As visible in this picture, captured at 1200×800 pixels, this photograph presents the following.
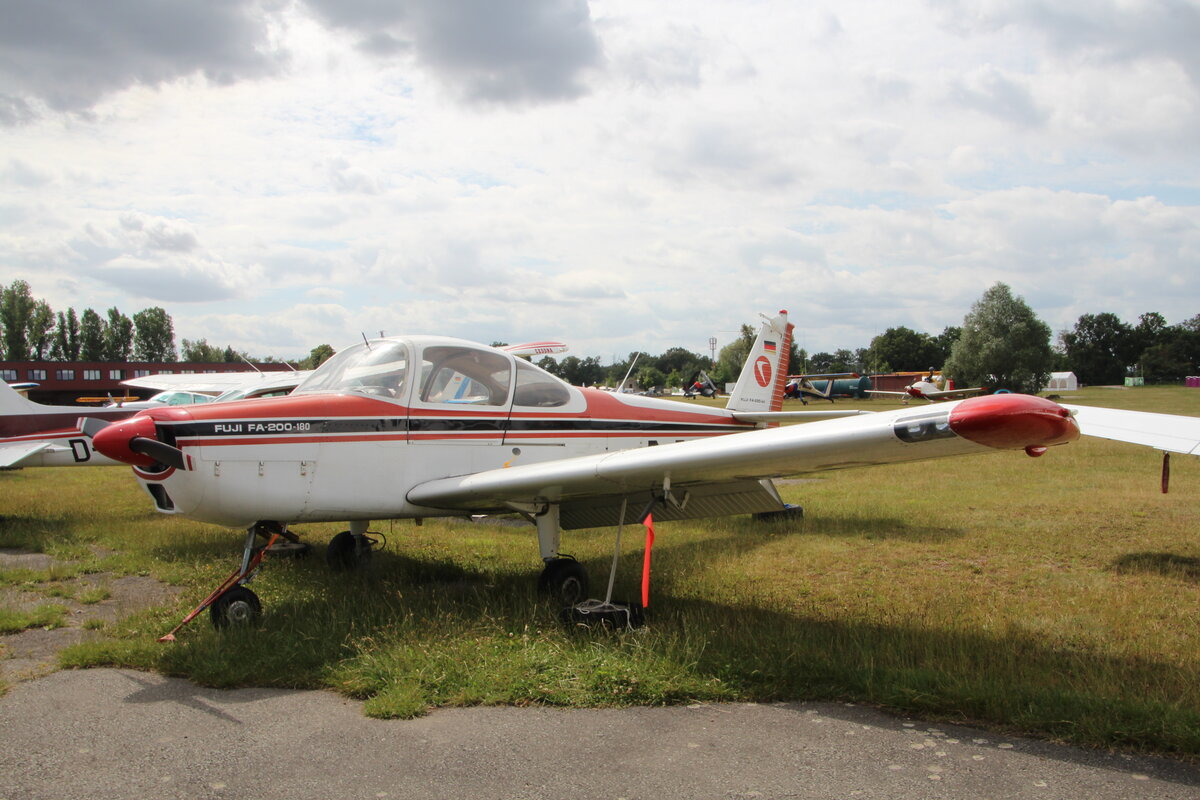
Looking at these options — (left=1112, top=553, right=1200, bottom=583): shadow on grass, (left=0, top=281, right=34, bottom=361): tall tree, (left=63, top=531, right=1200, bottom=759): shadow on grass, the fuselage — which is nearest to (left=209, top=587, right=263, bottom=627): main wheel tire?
(left=63, top=531, right=1200, bottom=759): shadow on grass

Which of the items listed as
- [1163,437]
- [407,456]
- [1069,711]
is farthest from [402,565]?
[1163,437]

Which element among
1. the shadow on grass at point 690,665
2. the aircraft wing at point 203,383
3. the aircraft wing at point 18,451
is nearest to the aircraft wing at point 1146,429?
the shadow on grass at point 690,665

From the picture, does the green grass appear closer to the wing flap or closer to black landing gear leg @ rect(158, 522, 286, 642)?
black landing gear leg @ rect(158, 522, 286, 642)

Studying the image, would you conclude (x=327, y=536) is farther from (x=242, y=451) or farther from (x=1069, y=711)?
(x=1069, y=711)

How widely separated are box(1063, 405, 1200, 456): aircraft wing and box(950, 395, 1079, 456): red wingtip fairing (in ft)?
10.1

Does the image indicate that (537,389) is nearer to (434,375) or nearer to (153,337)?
(434,375)

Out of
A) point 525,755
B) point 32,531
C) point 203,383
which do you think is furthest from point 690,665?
point 203,383

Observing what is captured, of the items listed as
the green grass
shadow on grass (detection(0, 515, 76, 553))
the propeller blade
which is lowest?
shadow on grass (detection(0, 515, 76, 553))

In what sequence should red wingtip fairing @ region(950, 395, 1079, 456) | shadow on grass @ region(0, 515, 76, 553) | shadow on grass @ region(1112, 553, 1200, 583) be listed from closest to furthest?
1. red wingtip fairing @ region(950, 395, 1079, 456)
2. shadow on grass @ region(1112, 553, 1200, 583)
3. shadow on grass @ region(0, 515, 76, 553)

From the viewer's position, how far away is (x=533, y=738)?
11.8 ft

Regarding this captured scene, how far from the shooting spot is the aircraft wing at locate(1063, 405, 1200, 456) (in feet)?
21.1

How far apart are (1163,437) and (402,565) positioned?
6.73 meters

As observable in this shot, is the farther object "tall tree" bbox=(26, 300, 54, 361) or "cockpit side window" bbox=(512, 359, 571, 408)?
"tall tree" bbox=(26, 300, 54, 361)

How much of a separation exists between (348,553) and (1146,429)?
7298 mm
